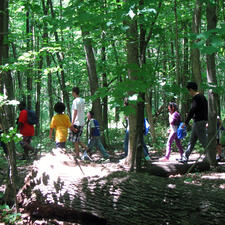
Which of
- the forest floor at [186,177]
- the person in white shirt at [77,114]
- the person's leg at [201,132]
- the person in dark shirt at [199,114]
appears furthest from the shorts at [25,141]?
the person's leg at [201,132]

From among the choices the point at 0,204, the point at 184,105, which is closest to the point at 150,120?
the point at 184,105

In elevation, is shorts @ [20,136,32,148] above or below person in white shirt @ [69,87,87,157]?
below

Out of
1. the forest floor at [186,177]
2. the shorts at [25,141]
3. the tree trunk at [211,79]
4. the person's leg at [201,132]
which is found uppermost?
the tree trunk at [211,79]

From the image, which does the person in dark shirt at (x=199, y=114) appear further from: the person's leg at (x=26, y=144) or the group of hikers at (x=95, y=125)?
the person's leg at (x=26, y=144)

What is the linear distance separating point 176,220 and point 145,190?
0.56m

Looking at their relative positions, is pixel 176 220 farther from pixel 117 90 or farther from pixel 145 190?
pixel 117 90

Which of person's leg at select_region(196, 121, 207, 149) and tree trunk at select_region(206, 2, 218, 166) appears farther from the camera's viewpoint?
person's leg at select_region(196, 121, 207, 149)

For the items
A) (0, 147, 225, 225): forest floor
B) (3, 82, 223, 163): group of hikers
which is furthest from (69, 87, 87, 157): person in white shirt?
(0, 147, 225, 225): forest floor

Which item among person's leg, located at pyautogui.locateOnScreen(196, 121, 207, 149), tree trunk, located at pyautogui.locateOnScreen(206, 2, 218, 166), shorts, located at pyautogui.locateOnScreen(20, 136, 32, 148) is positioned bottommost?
shorts, located at pyautogui.locateOnScreen(20, 136, 32, 148)

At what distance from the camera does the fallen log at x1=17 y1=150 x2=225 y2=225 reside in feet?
10.1

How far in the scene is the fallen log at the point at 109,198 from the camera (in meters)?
3.07

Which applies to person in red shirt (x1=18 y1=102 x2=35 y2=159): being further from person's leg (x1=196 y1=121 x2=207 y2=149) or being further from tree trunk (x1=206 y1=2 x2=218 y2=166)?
tree trunk (x1=206 y1=2 x2=218 y2=166)

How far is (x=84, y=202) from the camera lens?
3625 millimetres

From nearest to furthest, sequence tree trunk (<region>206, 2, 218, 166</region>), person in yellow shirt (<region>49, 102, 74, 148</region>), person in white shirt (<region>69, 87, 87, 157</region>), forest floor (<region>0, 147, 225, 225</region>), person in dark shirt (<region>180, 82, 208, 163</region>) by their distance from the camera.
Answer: forest floor (<region>0, 147, 225, 225</region>), tree trunk (<region>206, 2, 218, 166</region>), person in dark shirt (<region>180, 82, 208, 163</region>), person in yellow shirt (<region>49, 102, 74, 148</region>), person in white shirt (<region>69, 87, 87, 157</region>)
